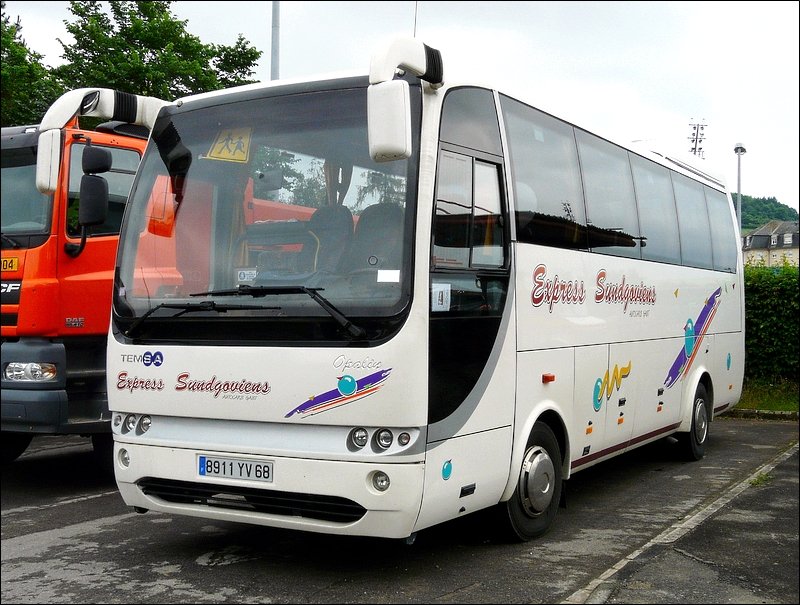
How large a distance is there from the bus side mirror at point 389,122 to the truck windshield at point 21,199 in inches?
170

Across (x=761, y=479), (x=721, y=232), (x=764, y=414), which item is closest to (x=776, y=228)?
(x=721, y=232)

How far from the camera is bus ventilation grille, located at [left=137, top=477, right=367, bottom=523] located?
5.51 meters

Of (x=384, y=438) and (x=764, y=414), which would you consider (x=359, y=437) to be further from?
(x=764, y=414)

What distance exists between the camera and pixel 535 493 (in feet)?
21.9

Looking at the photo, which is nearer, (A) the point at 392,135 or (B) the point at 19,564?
(A) the point at 392,135

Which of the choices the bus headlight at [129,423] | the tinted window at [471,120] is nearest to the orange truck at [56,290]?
the bus headlight at [129,423]

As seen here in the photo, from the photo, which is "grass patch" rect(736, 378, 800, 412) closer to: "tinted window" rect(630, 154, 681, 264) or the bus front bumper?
"tinted window" rect(630, 154, 681, 264)

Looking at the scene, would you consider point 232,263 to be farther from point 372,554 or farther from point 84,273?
point 84,273

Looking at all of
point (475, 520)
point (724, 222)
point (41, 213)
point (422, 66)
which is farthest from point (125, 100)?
point (724, 222)

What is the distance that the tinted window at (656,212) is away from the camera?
365 inches

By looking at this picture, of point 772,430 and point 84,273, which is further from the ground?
point 84,273

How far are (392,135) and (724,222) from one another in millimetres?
8227

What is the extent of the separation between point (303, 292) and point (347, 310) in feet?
0.98

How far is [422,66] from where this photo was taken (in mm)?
5574
